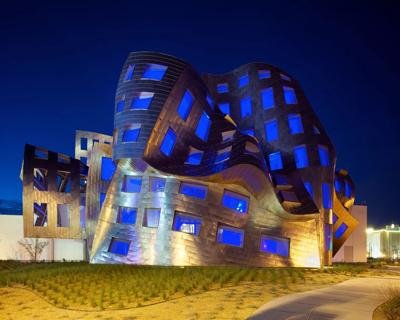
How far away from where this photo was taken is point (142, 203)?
31.2m

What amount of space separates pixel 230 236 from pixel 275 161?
998 centimetres

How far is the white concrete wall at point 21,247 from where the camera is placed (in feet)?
140

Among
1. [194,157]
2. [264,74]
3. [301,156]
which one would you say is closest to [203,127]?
[194,157]

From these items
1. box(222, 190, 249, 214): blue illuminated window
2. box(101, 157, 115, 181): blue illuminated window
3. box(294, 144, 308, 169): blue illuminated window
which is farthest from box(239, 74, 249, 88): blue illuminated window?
box(101, 157, 115, 181): blue illuminated window

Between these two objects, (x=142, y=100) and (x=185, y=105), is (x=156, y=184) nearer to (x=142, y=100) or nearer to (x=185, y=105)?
(x=142, y=100)

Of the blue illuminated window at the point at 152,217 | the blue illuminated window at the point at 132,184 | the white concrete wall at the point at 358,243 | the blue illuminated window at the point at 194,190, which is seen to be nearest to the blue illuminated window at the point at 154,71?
the blue illuminated window at the point at 132,184

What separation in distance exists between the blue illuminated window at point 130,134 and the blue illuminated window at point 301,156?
14258 millimetres

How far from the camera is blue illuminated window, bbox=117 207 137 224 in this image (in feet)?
106

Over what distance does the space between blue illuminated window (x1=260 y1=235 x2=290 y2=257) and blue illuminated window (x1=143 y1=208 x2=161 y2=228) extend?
773cm

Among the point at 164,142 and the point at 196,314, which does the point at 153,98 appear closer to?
the point at 164,142

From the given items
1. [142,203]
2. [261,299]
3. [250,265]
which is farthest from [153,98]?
[261,299]

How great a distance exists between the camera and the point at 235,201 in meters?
32.1

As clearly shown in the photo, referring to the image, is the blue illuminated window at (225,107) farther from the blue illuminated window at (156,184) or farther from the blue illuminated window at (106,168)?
the blue illuminated window at (156,184)

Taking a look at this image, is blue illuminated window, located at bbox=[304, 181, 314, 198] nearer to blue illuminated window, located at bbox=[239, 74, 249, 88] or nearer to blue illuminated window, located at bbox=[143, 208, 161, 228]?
blue illuminated window, located at bbox=[239, 74, 249, 88]
